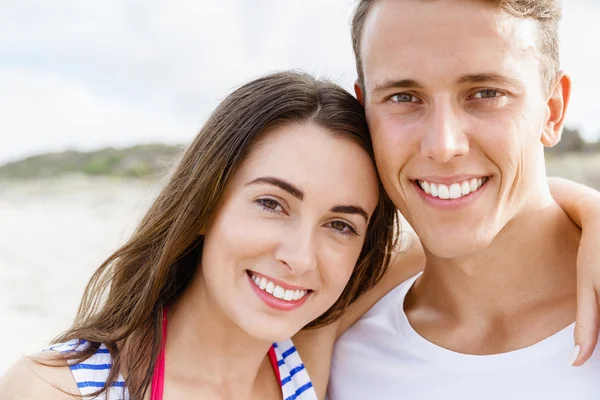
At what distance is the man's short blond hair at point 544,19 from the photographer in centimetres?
250

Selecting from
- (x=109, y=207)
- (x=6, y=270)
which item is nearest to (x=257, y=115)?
(x=6, y=270)

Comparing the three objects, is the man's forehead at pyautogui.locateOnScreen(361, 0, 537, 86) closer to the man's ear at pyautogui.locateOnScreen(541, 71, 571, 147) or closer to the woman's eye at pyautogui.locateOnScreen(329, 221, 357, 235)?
the man's ear at pyautogui.locateOnScreen(541, 71, 571, 147)

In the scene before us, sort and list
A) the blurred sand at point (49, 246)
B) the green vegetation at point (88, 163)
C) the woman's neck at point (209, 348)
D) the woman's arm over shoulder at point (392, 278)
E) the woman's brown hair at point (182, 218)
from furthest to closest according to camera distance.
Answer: the green vegetation at point (88, 163), the blurred sand at point (49, 246), the woman's arm over shoulder at point (392, 278), the woman's neck at point (209, 348), the woman's brown hair at point (182, 218)

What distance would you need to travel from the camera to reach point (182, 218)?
2795 mm

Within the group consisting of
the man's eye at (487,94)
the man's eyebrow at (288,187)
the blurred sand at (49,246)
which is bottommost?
the blurred sand at (49,246)

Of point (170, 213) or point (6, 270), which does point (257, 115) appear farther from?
point (6, 270)

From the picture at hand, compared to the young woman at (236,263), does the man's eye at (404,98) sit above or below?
above

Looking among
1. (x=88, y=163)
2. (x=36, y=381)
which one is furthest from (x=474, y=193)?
(x=88, y=163)

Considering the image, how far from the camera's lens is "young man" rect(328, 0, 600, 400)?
2.49 m

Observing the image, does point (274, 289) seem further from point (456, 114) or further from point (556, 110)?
point (556, 110)

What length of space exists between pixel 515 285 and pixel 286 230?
37.7 inches

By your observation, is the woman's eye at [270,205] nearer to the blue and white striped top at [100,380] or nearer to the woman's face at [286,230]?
the woman's face at [286,230]

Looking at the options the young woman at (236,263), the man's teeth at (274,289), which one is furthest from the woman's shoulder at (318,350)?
the man's teeth at (274,289)

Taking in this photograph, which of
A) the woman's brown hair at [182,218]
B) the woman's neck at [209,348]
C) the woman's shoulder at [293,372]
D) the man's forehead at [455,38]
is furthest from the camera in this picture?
the woman's shoulder at [293,372]
